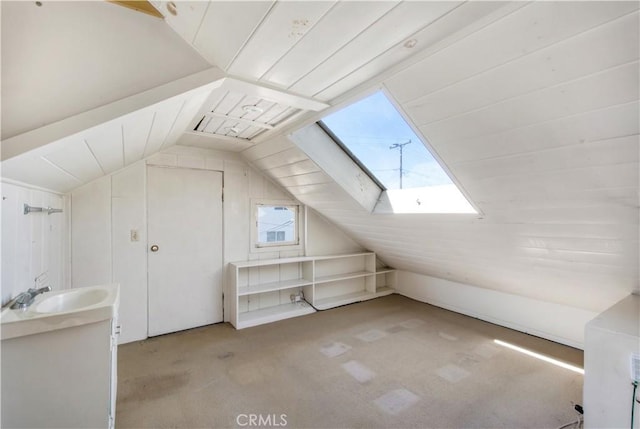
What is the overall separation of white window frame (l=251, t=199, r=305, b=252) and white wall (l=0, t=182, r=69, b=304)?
182 centimetres

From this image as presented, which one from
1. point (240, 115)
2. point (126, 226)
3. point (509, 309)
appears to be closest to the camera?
point (240, 115)

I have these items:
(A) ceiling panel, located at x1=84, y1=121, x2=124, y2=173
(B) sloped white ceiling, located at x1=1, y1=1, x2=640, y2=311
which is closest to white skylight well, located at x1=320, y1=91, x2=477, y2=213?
(B) sloped white ceiling, located at x1=1, y1=1, x2=640, y2=311

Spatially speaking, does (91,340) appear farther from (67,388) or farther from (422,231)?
(422,231)

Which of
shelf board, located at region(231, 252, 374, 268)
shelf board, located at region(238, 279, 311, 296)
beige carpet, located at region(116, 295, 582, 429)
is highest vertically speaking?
shelf board, located at region(231, 252, 374, 268)

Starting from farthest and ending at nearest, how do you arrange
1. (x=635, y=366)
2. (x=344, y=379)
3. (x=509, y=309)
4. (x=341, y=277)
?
(x=341, y=277) → (x=509, y=309) → (x=344, y=379) → (x=635, y=366)

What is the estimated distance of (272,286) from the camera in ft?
11.7

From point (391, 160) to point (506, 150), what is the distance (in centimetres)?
112

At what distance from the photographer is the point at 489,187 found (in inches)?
71.4

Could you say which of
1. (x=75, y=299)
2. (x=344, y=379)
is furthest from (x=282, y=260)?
(x=75, y=299)

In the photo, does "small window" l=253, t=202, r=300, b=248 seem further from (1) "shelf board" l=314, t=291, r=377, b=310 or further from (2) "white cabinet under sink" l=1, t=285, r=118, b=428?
(2) "white cabinet under sink" l=1, t=285, r=118, b=428

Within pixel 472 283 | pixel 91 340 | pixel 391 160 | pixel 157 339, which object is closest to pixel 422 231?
pixel 391 160

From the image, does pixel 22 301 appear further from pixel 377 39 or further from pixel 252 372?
pixel 377 39

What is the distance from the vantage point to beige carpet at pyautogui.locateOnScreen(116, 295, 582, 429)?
1.82 m

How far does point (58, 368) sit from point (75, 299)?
1.75ft
